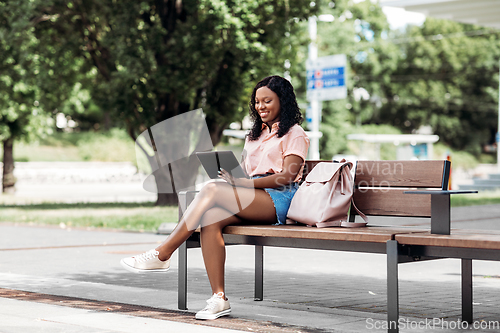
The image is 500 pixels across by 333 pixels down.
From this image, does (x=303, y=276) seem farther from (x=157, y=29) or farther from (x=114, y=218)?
(x=157, y=29)

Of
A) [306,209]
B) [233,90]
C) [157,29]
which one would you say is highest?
[157,29]

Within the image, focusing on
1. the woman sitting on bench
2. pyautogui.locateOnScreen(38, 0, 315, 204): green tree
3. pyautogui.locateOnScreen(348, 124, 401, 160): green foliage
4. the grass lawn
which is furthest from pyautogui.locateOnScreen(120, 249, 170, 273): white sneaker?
pyautogui.locateOnScreen(348, 124, 401, 160): green foliage

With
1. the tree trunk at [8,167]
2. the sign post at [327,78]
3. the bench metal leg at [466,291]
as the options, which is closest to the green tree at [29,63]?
the tree trunk at [8,167]

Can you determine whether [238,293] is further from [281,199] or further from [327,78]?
[327,78]

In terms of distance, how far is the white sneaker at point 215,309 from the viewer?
4609 mm

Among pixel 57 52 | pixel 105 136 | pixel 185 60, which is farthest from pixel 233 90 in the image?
pixel 105 136

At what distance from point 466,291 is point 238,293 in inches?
79.1

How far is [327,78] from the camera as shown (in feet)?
60.2

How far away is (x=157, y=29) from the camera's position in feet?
55.8

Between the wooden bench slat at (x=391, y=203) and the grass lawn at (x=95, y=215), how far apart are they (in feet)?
25.0

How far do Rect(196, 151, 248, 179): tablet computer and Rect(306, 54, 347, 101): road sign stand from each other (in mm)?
13292

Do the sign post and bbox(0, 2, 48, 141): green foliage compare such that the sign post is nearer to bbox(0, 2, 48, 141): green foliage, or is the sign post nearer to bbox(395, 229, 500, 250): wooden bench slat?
bbox(0, 2, 48, 141): green foliage

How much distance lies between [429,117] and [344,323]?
60.7 metres

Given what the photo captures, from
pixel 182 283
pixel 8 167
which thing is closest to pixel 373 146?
pixel 8 167
